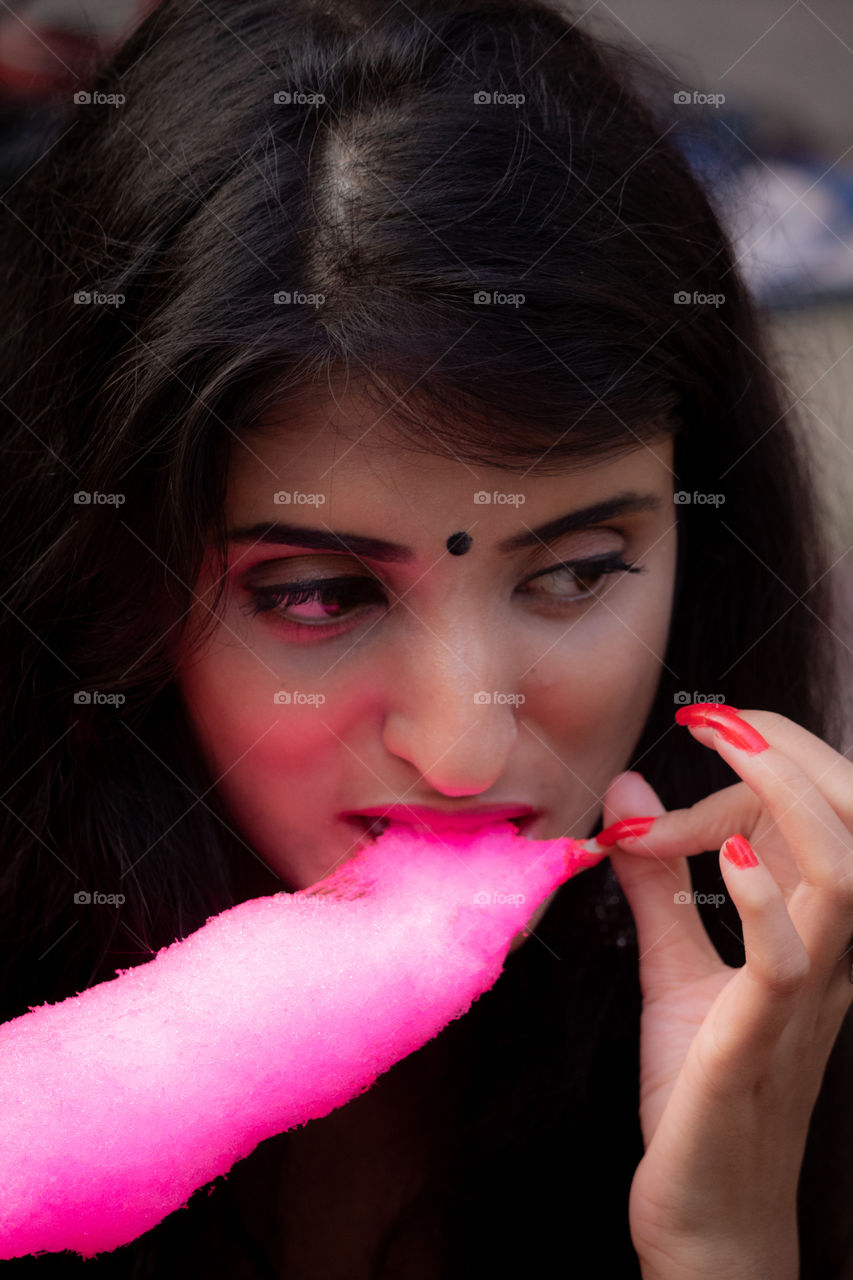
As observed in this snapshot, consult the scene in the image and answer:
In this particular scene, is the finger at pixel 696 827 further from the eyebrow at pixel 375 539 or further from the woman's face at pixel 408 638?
the eyebrow at pixel 375 539

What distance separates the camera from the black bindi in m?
1.44

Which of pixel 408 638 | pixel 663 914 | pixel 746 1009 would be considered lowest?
pixel 746 1009

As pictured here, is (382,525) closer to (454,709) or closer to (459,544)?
(459,544)

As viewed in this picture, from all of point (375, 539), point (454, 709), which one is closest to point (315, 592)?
point (375, 539)

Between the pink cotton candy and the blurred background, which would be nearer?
the pink cotton candy

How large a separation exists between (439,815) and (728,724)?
44 cm

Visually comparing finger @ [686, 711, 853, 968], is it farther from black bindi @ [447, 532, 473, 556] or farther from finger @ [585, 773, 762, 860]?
black bindi @ [447, 532, 473, 556]

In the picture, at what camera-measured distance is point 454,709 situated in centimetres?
145

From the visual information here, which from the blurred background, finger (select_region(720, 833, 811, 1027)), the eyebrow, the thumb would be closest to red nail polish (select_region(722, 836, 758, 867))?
finger (select_region(720, 833, 811, 1027))

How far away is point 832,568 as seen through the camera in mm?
2217

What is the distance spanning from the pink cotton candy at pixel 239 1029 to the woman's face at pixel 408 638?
0.10 metres

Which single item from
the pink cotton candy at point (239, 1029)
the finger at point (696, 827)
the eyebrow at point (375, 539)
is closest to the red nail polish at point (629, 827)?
the finger at point (696, 827)

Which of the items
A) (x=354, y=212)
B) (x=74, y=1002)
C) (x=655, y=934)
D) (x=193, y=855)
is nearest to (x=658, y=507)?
(x=354, y=212)

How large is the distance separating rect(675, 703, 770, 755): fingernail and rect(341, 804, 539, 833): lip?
0.28 m
